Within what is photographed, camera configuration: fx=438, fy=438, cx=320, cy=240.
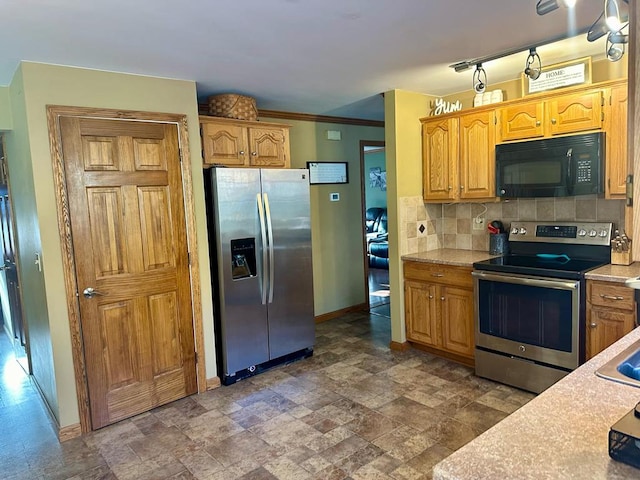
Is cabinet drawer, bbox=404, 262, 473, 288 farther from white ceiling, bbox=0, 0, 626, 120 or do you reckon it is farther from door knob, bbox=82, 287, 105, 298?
door knob, bbox=82, 287, 105, 298

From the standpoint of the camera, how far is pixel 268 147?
151 inches

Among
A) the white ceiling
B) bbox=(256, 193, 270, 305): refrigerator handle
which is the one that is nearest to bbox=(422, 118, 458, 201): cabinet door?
the white ceiling

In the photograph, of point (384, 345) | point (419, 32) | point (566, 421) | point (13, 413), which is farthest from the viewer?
point (384, 345)

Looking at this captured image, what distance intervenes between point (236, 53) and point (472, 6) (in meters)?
1.37

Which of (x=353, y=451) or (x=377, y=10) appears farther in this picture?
(x=353, y=451)

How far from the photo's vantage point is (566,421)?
3.67ft

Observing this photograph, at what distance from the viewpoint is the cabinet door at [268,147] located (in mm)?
3742

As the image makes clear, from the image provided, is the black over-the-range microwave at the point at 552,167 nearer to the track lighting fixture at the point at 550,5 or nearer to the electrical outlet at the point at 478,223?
the electrical outlet at the point at 478,223

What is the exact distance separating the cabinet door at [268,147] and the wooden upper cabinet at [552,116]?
1.83 metres

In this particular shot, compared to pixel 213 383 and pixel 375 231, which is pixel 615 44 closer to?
pixel 213 383

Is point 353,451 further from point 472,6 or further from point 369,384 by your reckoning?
point 472,6

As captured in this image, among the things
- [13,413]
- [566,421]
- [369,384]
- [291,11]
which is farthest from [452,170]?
[13,413]

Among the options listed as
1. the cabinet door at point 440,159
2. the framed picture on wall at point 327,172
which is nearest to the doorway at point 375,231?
the framed picture on wall at point 327,172

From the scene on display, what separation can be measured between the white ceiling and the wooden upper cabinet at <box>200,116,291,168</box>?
315 millimetres
